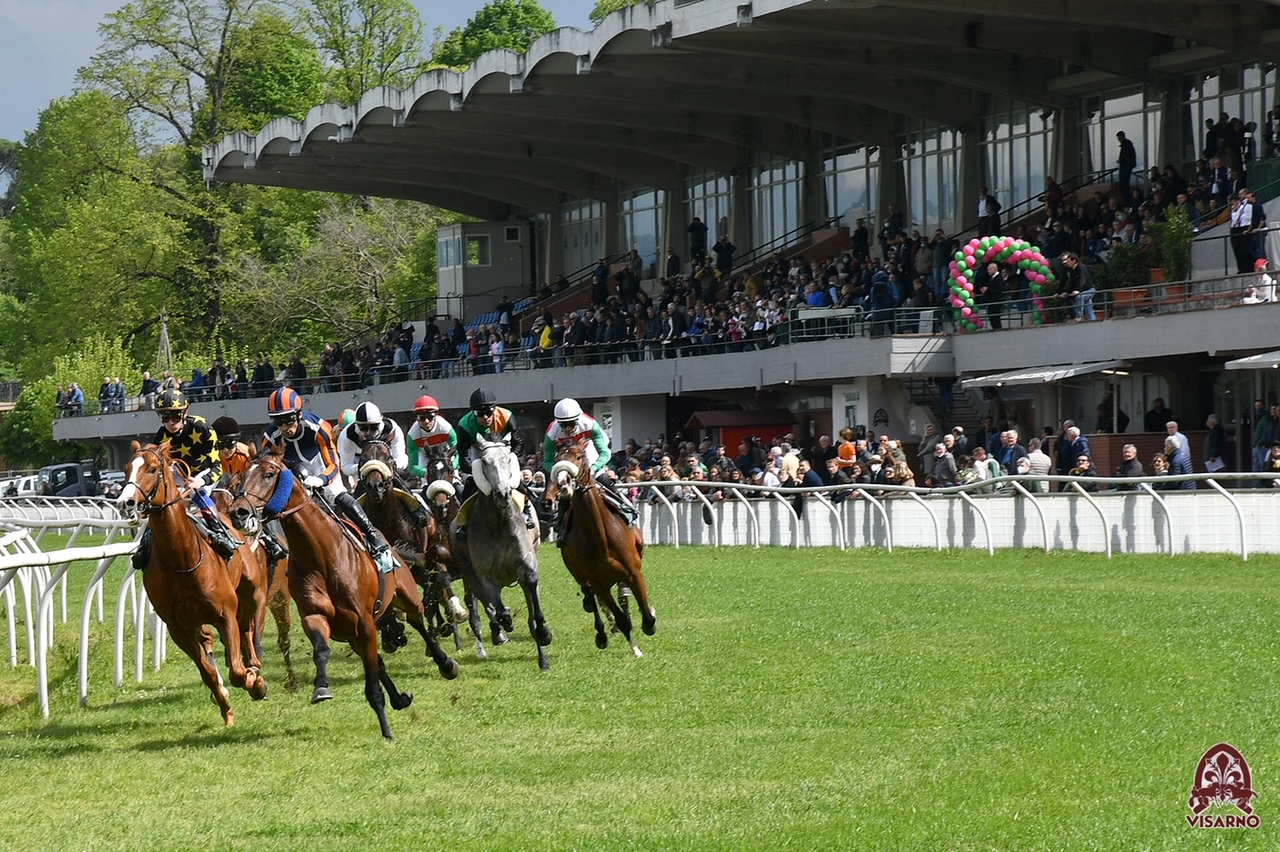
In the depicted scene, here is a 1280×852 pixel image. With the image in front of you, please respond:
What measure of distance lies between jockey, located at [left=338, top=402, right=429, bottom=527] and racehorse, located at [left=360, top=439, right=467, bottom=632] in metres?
0.04

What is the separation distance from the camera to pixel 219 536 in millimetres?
10172

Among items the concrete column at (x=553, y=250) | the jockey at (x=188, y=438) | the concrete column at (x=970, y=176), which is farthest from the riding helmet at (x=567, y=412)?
the concrete column at (x=553, y=250)

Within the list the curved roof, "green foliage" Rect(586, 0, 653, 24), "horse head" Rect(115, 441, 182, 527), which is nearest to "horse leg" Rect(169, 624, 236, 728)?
"horse head" Rect(115, 441, 182, 527)

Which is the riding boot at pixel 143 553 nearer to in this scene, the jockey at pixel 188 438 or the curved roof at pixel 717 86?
the jockey at pixel 188 438

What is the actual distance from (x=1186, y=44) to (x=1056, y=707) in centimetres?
2547

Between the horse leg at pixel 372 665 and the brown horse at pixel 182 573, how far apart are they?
0.71 m

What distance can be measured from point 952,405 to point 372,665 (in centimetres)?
2178

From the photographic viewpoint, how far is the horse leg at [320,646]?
9.84m

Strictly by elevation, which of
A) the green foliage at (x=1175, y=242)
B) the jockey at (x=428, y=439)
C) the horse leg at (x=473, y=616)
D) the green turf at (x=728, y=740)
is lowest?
the green turf at (x=728, y=740)

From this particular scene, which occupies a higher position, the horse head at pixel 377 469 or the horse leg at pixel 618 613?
the horse head at pixel 377 469

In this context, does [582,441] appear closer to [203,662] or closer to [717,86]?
[203,662]

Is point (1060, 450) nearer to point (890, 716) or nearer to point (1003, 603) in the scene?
point (1003, 603)

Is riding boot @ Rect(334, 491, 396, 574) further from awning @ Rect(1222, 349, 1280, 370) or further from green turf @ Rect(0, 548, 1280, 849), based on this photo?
awning @ Rect(1222, 349, 1280, 370)

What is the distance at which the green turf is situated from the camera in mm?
7227
